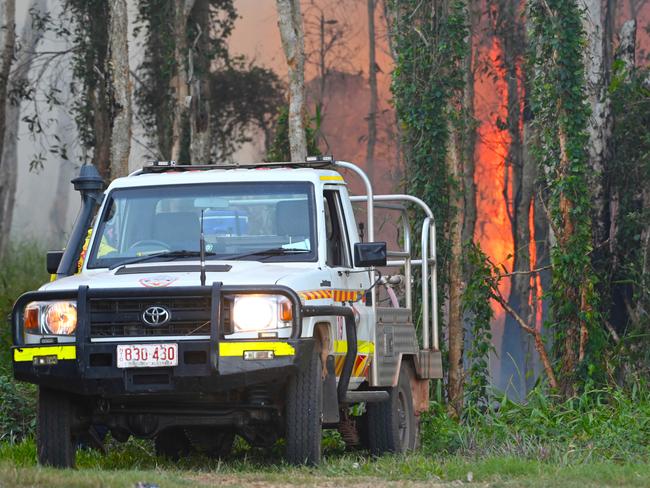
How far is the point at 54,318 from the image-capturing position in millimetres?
9953

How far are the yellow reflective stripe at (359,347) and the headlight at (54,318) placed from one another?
75.9 inches

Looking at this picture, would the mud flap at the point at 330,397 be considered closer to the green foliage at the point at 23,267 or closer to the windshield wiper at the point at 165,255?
the windshield wiper at the point at 165,255

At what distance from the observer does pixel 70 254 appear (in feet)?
36.6

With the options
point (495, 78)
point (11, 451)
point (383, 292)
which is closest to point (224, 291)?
point (11, 451)

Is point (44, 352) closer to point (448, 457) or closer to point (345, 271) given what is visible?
point (345, 271)

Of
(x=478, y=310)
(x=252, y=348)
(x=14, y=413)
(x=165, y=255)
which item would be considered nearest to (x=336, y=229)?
(x=165, y=255)

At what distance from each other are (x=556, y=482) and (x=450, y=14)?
15.5 meters

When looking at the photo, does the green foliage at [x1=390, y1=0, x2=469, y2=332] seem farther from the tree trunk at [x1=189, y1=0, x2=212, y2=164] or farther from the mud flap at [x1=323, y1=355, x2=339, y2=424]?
the mud flap at [x1=323, y1=355, x2=339, y2=424]

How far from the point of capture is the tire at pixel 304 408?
9.98m

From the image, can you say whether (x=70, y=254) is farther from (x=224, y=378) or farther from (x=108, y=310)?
(x=224, y=378)

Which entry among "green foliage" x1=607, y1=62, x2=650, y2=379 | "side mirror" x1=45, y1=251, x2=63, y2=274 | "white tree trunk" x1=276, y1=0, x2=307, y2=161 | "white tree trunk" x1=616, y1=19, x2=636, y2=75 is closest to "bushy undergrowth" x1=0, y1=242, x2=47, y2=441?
"side mirror" x1=45, y1=251, x2=63, y2=274

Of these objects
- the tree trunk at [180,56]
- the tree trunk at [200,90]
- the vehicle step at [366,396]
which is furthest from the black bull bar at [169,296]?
the tree trunk at [180,56]

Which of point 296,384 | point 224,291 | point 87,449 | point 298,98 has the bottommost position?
point 87,449

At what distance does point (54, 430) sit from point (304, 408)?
1.75m
